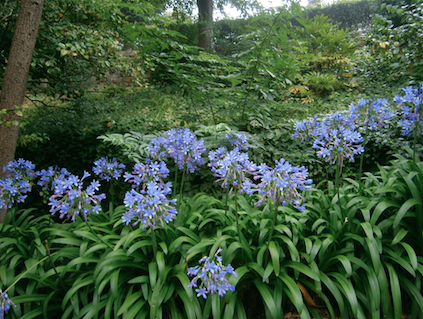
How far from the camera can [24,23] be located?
267cm

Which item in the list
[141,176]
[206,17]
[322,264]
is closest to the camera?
[141,176]

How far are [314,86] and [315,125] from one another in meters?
5.10

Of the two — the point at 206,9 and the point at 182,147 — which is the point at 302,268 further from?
the point at 206,9

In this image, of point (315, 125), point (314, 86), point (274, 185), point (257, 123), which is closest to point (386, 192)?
point (315, 125)

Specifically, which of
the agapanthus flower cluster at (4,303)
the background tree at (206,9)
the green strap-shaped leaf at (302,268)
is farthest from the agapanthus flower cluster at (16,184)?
the background tree at (206,9)

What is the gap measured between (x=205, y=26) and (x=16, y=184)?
7.29 metres

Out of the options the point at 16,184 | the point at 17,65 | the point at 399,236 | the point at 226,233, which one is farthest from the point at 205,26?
the point at 399,236

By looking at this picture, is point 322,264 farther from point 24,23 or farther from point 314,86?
point 314,86

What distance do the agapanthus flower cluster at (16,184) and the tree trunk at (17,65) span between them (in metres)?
0.63

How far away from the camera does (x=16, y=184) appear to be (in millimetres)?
2160

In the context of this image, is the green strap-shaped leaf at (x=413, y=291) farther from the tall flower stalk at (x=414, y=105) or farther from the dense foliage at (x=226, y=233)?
the tall flower stalk at (x=414, y=105)

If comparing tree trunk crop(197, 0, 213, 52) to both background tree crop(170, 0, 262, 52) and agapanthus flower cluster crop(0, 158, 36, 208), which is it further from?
agapanthus flower cluster crop(0, 158, 36, 208)

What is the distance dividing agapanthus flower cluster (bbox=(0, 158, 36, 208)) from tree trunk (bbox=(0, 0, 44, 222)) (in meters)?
0.63

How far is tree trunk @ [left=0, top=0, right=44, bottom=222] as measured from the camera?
2670 millimetres
